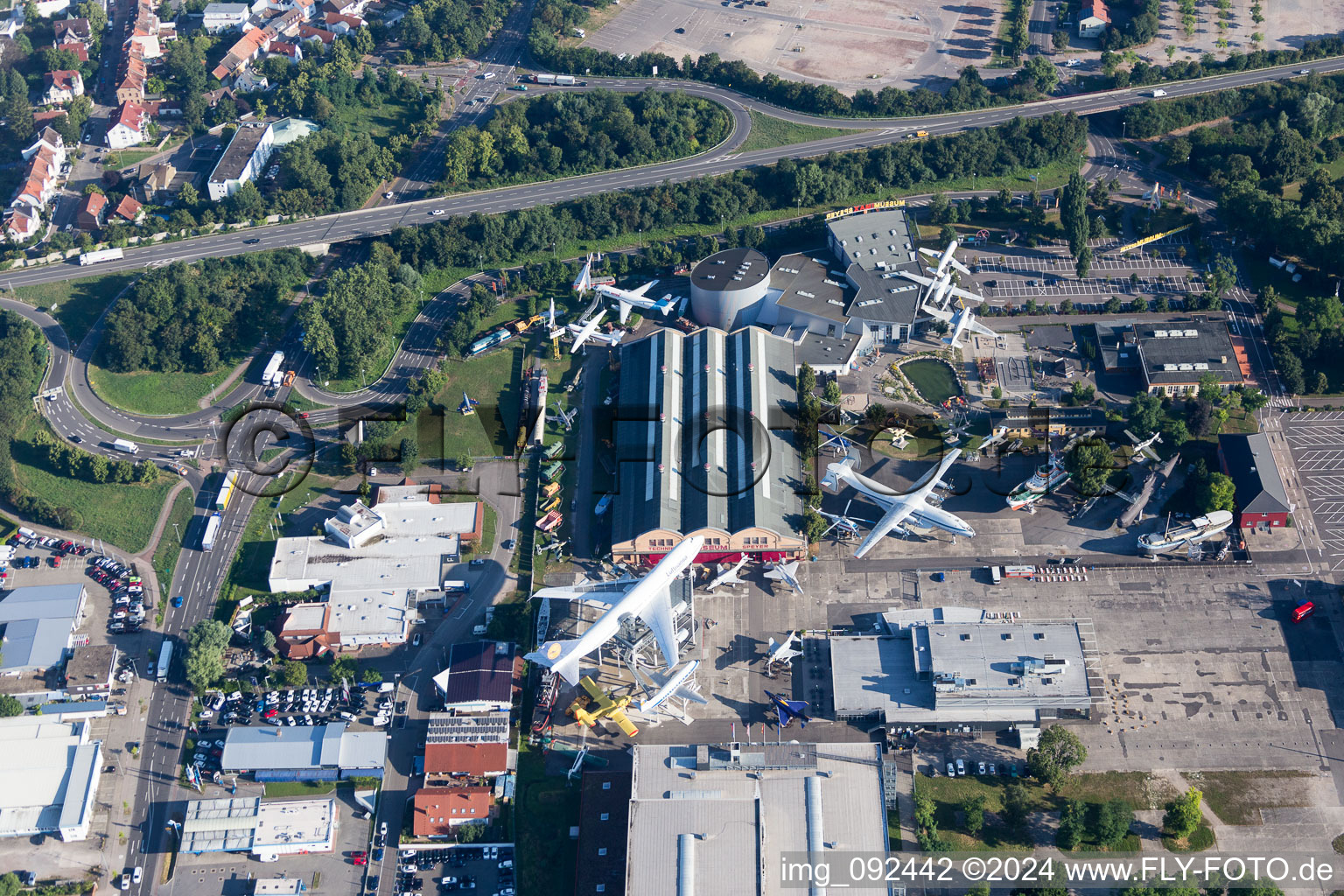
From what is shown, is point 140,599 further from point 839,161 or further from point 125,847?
point 839,161

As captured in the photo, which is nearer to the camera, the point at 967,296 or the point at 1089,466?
the point at 1089,466

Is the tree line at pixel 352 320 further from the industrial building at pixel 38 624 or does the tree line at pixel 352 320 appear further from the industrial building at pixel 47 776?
the industrial building at pixel 47 776

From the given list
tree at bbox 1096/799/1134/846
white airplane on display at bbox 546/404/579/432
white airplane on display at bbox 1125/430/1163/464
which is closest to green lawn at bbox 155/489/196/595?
white airplane on display at bbox 546/404/579/432

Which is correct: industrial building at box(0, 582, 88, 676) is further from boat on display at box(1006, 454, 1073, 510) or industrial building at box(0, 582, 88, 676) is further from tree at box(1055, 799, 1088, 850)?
boat on display at box(1006, 454, 1073, 510)

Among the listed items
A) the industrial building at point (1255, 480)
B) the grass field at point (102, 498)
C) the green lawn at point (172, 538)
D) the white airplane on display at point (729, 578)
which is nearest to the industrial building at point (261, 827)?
the green lawn at point (172, 538)

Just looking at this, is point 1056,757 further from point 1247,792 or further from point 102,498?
point 102,498

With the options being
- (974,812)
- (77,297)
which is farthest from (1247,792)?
(77,297)
